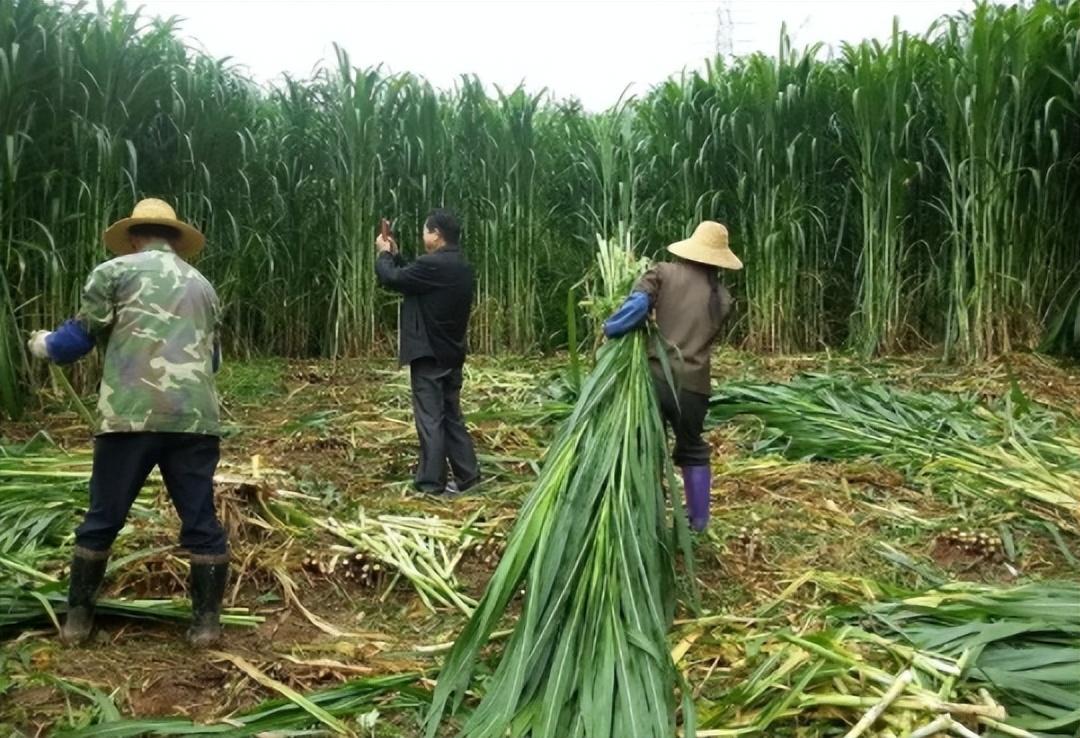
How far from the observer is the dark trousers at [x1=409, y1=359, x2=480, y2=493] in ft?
14.3

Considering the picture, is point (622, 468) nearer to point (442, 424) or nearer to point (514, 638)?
point (514, 638)

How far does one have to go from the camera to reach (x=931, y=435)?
4.54 metres

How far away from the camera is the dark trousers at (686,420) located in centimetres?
346

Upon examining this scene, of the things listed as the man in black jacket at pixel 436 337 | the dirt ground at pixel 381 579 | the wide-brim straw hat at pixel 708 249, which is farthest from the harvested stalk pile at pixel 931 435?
the man in black jacket at pixel 436 337

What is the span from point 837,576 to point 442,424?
207 cm

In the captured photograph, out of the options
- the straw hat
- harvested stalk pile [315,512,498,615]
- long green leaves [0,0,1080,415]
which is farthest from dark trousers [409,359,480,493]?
long green leaves [0,0,1080,415]

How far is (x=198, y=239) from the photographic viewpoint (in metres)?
3.08

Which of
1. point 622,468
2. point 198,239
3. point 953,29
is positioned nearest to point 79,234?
point 198,239

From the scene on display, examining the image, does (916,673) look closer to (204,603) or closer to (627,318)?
(627,318)

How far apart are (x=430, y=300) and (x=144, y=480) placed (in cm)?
187

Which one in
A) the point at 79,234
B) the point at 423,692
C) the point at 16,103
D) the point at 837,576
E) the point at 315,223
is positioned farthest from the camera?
the point at 315,223

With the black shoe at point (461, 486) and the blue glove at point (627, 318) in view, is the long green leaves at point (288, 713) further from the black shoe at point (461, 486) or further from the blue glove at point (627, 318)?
the black shoe at point (461, 486)

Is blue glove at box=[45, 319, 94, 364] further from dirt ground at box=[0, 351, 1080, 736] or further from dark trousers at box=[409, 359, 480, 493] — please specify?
dark trousers at box=[409, 359, 480, 493]

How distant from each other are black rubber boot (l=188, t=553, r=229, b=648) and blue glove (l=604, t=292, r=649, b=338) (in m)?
1.56
